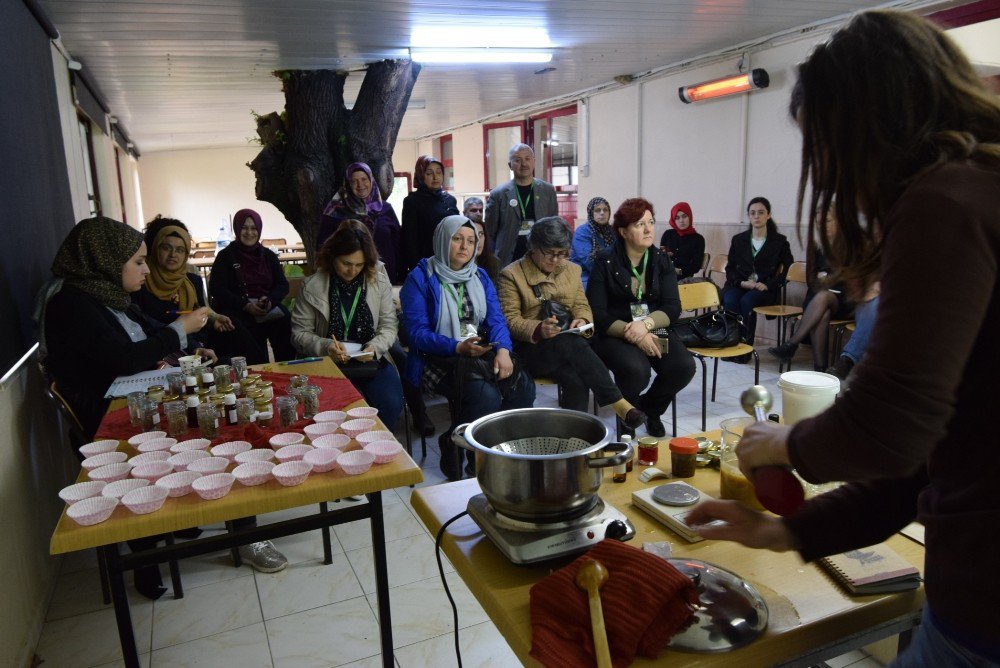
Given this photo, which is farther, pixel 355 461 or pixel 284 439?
pixel 284 439

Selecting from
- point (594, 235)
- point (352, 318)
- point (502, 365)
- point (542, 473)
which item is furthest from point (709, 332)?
point (542, 473)

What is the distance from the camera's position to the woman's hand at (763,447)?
0.77 m

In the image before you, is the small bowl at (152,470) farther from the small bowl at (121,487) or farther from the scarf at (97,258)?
the scarf at (97,258)

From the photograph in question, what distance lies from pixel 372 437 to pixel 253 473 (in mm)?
315

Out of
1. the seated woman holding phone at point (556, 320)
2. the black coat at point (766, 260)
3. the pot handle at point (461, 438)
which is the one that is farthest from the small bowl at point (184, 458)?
the black coat at point (766, 260)

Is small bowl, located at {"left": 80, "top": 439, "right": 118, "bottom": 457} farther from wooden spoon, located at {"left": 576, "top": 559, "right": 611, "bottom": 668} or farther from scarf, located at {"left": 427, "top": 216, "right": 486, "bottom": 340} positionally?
scarf, located at {"left": 427, "top": 216, "right": 486, "bottom": 340}

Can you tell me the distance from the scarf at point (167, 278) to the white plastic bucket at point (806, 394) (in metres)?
3.07

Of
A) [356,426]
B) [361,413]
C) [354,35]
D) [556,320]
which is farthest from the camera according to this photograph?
[354,35]

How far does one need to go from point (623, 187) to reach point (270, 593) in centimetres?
641

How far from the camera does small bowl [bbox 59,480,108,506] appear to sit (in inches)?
54.9

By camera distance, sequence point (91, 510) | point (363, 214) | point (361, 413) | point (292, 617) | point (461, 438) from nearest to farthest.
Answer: point (461, 438), point (91, 510), point (361, 413), point (292, 617), point (363, 214)

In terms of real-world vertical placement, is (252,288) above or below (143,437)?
above

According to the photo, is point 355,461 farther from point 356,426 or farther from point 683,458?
point 683,458

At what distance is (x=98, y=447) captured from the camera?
1696 millimetres
